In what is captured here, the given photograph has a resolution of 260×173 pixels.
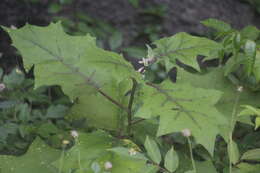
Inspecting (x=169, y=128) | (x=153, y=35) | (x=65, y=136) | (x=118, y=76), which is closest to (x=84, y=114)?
(x=65, y=136)

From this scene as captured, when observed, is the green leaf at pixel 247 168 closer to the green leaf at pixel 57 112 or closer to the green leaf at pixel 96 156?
the green leaf at pixel 96 156

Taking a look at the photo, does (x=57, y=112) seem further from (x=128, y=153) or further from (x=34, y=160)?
(x=128, y=153)

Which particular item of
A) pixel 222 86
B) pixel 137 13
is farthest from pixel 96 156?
pixel 137 13

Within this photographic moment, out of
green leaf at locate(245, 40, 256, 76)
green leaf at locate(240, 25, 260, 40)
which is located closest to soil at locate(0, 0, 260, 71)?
green leaf at locate(240, 25, 260, 40)

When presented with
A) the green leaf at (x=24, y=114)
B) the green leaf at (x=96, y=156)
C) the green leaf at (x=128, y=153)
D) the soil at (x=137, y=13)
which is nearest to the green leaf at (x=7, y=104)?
the green leaf at (x=24, y=114)

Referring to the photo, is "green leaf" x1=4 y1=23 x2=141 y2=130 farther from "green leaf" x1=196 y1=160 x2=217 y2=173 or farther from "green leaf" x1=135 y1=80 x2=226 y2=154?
"green leaf" x1=196 y1=160 x2=217 y2=173

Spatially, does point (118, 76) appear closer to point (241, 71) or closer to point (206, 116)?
point (206, 116)
